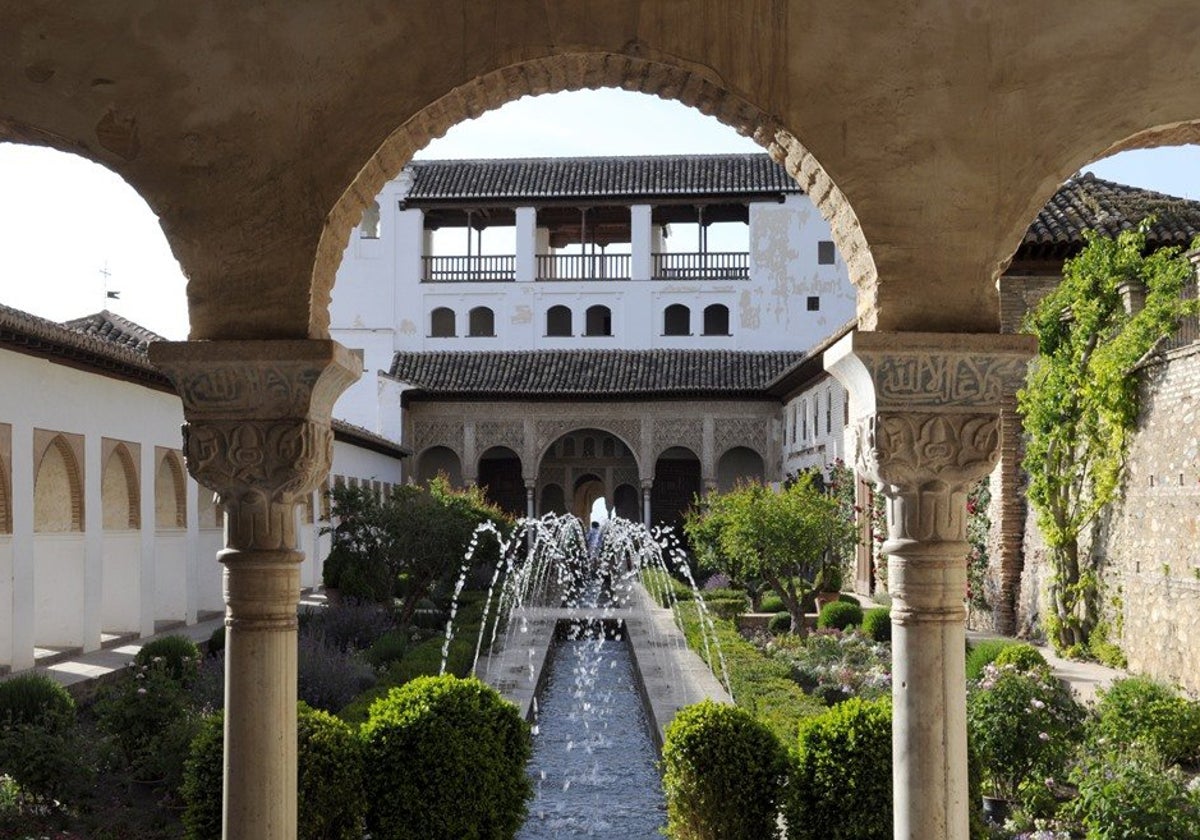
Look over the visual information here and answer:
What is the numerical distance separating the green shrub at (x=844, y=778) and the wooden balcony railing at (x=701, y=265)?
33.5 m

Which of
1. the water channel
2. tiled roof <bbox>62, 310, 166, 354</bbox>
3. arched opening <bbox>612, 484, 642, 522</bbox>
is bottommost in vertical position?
the water channel

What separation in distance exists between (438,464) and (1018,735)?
32.1 m

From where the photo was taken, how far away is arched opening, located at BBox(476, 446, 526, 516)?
40938 mm

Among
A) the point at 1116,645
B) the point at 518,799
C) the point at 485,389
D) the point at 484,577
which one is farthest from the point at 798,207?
the point at 518,799

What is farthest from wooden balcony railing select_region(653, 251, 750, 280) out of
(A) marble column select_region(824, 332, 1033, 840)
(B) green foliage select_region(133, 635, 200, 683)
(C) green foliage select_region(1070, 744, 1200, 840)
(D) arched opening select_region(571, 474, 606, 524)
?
(A) marble column select_region(824, 332, 1033, 840)

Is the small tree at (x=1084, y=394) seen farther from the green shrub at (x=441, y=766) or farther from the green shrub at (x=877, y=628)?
the green shrub at (x=441, y=766)

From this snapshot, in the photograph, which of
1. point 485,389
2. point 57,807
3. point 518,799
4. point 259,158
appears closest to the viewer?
point 259,158

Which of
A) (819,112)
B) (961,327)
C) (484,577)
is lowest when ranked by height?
(484,577)

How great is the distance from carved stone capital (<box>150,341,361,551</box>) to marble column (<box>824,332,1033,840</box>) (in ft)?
6.97

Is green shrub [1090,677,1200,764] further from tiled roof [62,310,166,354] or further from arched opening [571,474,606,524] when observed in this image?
arched opening [571,474,606,524]

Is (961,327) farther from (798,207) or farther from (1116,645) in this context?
(798,207)

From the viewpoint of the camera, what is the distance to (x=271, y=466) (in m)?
5.21

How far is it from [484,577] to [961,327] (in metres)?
22.0

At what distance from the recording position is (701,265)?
132 ft
